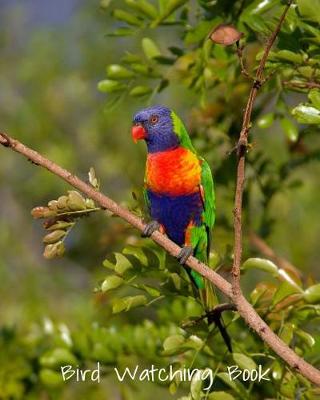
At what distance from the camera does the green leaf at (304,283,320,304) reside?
1.89 meters

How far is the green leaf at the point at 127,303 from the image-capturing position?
6.01 feet

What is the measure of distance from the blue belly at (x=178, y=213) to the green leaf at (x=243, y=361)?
751 mm

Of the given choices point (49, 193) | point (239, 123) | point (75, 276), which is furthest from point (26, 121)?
point (239, 123)

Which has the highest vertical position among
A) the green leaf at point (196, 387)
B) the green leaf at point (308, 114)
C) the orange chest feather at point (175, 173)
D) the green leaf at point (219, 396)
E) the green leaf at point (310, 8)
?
the green leaf at point (310, 8)

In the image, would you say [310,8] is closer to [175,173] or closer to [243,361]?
[243,361]

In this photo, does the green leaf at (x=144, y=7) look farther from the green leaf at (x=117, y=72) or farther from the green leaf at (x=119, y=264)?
the green leaf at (x=119, y=264)

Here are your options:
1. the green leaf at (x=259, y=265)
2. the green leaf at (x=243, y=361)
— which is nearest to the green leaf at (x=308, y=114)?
the green leaf at (x=259, y=265)

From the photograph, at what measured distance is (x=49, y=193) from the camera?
5.93 meters

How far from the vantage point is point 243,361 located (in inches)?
76.5

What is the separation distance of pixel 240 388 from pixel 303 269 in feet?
7.56

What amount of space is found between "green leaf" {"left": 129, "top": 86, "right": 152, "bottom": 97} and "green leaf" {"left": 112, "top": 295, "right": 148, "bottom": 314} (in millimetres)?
789

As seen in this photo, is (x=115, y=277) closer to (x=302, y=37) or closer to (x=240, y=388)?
(x=240, y=388)

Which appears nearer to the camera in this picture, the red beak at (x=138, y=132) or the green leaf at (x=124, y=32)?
the green leaf at (x=124, y=32)

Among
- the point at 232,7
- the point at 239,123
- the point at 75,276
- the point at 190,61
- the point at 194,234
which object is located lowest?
the point at 75,276
